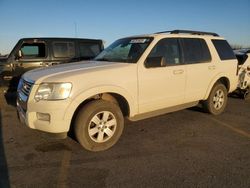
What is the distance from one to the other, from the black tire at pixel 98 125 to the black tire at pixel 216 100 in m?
2.64

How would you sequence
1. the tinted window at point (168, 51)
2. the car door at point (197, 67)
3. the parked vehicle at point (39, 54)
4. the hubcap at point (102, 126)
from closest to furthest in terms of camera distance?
the hubcap at point (102, 126) → the tinted window at point (168, 51) → the car door at point (197, 67) → the parked vehicle at point (39, 54)

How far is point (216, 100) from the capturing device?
6.67 m

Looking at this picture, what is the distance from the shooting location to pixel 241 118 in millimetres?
6527

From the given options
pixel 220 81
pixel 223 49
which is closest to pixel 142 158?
pixel 220 81

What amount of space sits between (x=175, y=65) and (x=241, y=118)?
2.26 metres

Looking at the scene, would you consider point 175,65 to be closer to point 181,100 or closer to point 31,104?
point 181,100

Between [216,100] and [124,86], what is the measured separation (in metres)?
2.93

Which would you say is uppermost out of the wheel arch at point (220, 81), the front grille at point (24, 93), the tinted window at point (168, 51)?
the tinted window at point (168, 51)

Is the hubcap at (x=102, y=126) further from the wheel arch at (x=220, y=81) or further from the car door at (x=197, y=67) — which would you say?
the wheel arch at (x=220, y=81)

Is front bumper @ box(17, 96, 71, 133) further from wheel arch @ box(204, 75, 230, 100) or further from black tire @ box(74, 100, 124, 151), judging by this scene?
wheel arch @ box(204, 75, 230, 100)

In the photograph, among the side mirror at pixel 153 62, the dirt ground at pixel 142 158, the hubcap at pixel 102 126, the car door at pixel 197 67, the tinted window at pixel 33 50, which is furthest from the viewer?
the tinted window at pixel 33 50

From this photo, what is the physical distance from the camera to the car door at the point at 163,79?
16.5 ft

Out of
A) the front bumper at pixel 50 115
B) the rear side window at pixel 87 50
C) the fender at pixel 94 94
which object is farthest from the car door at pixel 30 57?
the fender at pixel 94 94

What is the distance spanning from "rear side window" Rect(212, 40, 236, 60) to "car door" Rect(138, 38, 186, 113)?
1.38m
